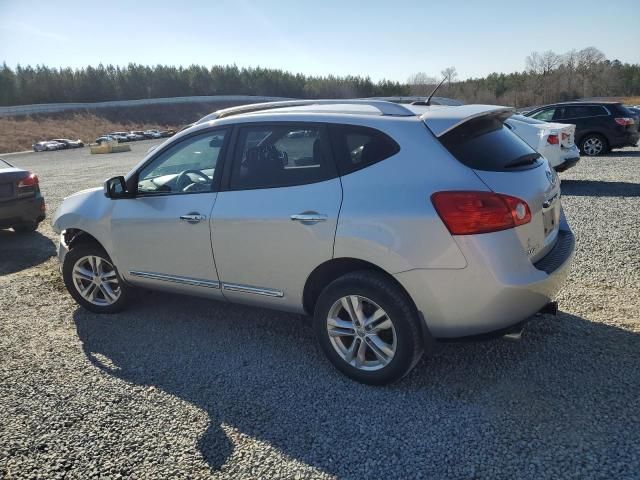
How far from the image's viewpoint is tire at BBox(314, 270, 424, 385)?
302 cm

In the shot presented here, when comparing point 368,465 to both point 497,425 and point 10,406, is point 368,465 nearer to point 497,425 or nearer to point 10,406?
point 497,425

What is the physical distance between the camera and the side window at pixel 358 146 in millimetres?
3111

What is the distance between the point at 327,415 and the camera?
2.99m

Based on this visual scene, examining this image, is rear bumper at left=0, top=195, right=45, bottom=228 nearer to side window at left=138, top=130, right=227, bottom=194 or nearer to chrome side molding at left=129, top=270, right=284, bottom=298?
chrome side molding at left=129, top=270, right=284, bottom=298

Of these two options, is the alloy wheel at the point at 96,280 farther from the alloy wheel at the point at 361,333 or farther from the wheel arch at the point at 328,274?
the alloy wheel at the point at 361,333

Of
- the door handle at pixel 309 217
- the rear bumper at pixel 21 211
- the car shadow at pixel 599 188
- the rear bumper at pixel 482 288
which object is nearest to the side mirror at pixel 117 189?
the door handle at pixel 309 217

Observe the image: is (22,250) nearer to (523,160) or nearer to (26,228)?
(26,228)

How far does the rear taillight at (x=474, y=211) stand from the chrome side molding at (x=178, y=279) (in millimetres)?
1881

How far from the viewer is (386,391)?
3201 millimetres

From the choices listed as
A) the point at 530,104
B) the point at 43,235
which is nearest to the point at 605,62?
the point at 530,104

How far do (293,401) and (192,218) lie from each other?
156 cm

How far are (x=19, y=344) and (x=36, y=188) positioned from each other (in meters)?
4.50

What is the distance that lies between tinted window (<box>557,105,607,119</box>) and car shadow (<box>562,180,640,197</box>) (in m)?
4.41

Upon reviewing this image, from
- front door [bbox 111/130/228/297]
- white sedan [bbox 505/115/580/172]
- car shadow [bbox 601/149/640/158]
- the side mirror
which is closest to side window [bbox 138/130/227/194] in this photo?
front door [bbox 111/130/228/297]
